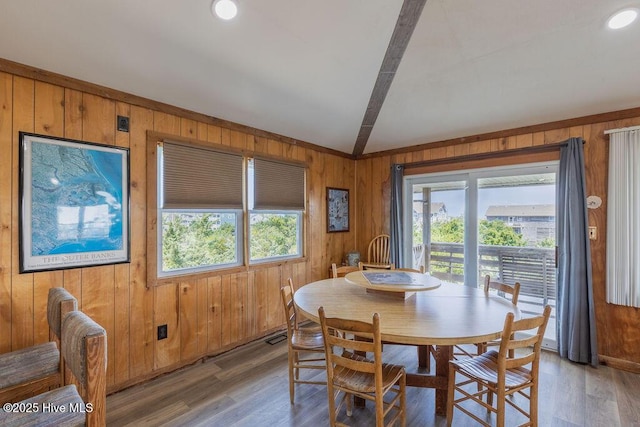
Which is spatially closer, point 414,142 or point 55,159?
point 55,159

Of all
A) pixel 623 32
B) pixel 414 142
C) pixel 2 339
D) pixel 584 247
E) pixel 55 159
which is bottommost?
pixel 2 339

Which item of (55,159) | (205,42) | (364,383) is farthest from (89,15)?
(364,383)

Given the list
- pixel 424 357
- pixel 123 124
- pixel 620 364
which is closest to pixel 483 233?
pixel 620 364

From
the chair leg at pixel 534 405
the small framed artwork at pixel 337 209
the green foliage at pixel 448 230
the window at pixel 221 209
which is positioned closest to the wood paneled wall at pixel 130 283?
the window at pixel 221 209

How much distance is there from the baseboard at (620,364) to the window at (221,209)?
336 centimetres

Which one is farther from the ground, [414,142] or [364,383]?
[414,142]

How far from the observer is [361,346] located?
5.24 ft

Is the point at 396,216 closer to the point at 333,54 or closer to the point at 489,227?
the point at 489,227

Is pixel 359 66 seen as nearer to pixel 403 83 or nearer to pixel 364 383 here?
pixel 403 83

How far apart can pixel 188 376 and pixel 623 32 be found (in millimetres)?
4382

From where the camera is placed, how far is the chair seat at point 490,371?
1.72 meters

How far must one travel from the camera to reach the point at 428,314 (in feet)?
6.41

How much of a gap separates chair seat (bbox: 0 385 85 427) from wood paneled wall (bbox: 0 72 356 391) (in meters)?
0.82

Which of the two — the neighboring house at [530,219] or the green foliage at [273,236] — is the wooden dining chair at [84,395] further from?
the neighboring house at [530,219]
